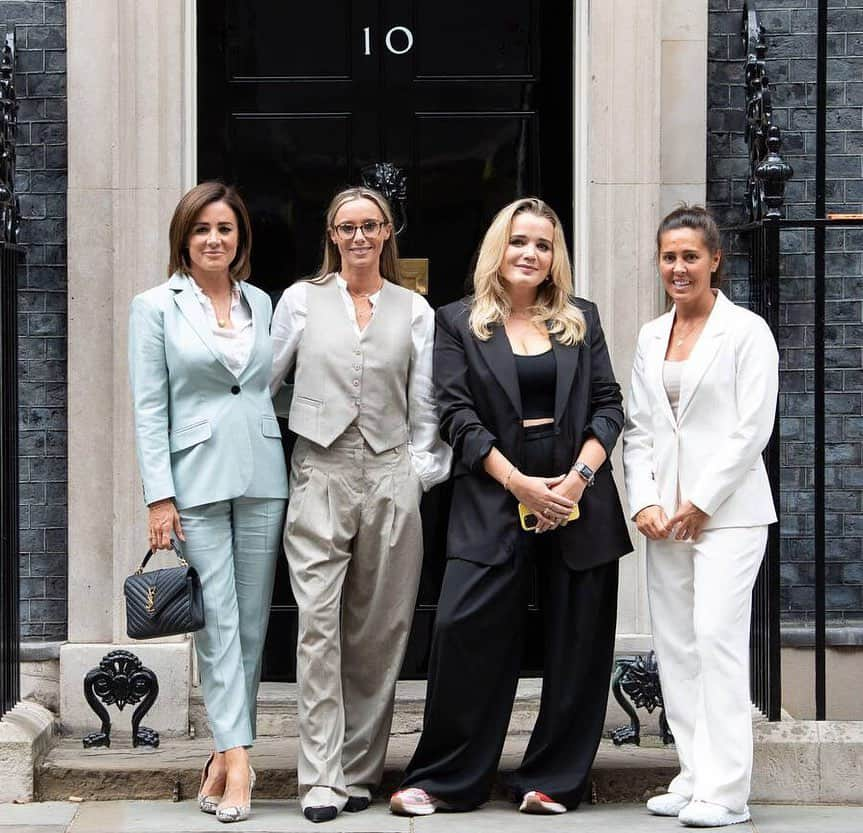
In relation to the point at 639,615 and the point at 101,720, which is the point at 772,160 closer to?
the point at 639,615

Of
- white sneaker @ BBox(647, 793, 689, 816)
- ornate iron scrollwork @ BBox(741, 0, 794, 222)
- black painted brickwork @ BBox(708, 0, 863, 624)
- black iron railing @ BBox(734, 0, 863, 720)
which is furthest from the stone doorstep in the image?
ornate iron scrollwork @ BBox(741, 0, 794, 222)

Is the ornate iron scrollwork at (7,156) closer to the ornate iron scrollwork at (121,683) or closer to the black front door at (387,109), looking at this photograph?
the black front door at (387,109)

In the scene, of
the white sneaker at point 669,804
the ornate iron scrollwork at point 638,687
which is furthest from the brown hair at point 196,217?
the white sneaker at point 669,804

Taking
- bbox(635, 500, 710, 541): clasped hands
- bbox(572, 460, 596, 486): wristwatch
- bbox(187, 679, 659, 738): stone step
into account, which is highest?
bbox(572, 460, 596, 486): wristwatch

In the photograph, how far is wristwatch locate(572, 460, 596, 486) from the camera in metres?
5.43

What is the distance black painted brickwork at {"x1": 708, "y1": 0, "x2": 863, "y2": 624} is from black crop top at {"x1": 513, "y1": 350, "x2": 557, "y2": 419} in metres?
1.56

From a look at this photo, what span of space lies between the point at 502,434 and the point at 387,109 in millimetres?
2013

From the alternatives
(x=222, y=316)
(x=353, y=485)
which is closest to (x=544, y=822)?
(x=353, y=485)

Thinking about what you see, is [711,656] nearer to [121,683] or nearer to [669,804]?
[669,804]

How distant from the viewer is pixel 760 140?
6.09 m

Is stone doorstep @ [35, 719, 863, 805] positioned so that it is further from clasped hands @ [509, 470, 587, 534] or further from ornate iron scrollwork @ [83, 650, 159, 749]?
clasped hands @ [509, 470, 587, 534]

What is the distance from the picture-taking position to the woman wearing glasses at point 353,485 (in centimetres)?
548

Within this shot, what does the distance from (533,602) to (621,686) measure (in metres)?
0.84

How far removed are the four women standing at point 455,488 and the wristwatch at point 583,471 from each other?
3cm
